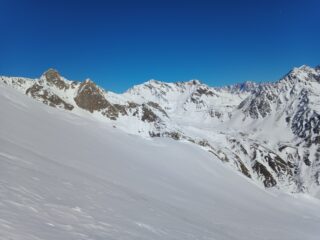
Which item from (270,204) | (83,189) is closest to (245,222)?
(83,189)

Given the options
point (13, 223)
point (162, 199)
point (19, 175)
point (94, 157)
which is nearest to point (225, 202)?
point (162, 199)

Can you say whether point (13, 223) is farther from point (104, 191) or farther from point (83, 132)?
point (83, 132)

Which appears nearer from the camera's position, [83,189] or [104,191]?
[83,189]

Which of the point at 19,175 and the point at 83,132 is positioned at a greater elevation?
the point at 83,132

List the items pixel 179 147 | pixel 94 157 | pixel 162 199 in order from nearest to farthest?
pixel 162 199 → pixel 94 157 → pixel 179 147

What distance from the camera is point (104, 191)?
14094mm

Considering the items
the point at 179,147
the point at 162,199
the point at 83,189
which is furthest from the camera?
the point at 179,147

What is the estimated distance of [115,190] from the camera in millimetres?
15172

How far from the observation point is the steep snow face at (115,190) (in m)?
9.21

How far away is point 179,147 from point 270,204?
391 inches

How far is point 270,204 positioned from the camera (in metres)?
27.7

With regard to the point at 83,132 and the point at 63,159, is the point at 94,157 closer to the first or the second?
the point at 63,159

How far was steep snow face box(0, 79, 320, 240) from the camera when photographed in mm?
9211

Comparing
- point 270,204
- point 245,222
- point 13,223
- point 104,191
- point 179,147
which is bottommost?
point 13,223
